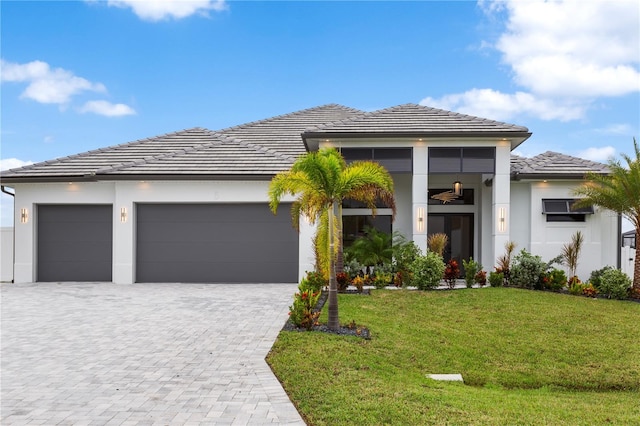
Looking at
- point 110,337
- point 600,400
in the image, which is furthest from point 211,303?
point 600,400

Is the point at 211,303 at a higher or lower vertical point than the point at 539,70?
lower

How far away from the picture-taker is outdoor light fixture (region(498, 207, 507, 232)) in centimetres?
1530

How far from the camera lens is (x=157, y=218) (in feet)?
51.4

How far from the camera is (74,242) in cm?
1602

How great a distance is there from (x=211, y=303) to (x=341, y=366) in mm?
6036

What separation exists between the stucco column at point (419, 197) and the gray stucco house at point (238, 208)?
3cm

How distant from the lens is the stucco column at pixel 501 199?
15281mm

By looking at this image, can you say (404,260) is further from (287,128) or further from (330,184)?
(287,128)

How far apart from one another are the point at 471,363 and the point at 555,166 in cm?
1119

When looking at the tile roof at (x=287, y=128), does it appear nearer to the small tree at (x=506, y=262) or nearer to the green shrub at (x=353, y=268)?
the green shrub at (x=353, y=268)

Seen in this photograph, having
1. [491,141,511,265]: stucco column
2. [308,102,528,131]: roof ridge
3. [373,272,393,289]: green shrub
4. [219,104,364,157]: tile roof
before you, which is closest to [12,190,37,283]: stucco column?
[219,104,364,157]: tile roof

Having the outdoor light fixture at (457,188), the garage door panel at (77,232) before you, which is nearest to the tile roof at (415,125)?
the outdoor light fixture at (457,188)

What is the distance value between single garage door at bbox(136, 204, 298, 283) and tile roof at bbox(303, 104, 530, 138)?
3280mm

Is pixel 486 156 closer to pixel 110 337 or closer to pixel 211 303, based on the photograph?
pixel 211 303
